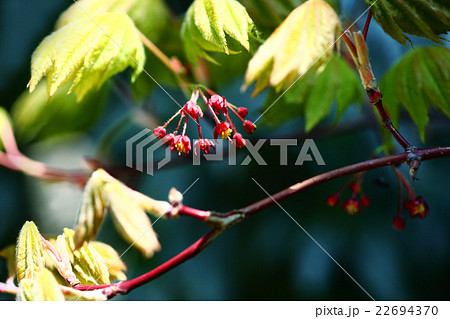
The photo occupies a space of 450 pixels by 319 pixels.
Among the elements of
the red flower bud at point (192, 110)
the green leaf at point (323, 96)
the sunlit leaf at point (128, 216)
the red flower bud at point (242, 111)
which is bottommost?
the sunlit leaf at point (128, 216)

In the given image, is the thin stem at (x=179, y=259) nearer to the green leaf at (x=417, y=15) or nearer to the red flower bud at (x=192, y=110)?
the red flower bud at (x=192, y=110)

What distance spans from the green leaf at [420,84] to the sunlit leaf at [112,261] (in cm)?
37

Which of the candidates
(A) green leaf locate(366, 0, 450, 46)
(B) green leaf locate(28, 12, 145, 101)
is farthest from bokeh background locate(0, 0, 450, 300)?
(A) green leaf locate(366, 0, 450, 46)

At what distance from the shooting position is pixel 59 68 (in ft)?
1.46

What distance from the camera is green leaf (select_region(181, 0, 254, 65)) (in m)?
0.43

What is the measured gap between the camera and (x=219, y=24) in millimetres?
436

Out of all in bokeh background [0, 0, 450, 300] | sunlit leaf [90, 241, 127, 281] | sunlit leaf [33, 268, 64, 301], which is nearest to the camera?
sunlit leaf [33, 268, 64, 301]

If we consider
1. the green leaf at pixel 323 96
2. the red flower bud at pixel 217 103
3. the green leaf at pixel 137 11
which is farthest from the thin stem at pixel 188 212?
the green leaf at pixel 137 11

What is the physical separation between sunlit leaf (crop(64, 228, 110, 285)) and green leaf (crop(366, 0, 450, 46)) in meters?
0.38

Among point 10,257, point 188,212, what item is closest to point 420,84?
point 188,212

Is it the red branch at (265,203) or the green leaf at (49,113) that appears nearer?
the red branch at (265,203)

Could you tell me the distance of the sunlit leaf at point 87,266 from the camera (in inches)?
17.4

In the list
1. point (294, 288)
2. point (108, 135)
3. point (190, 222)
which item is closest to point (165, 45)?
point (108, 135)

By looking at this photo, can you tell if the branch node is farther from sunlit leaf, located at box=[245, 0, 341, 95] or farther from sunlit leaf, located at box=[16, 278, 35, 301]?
sunlit leaf, located at box=[16, 278, 35, 301]
